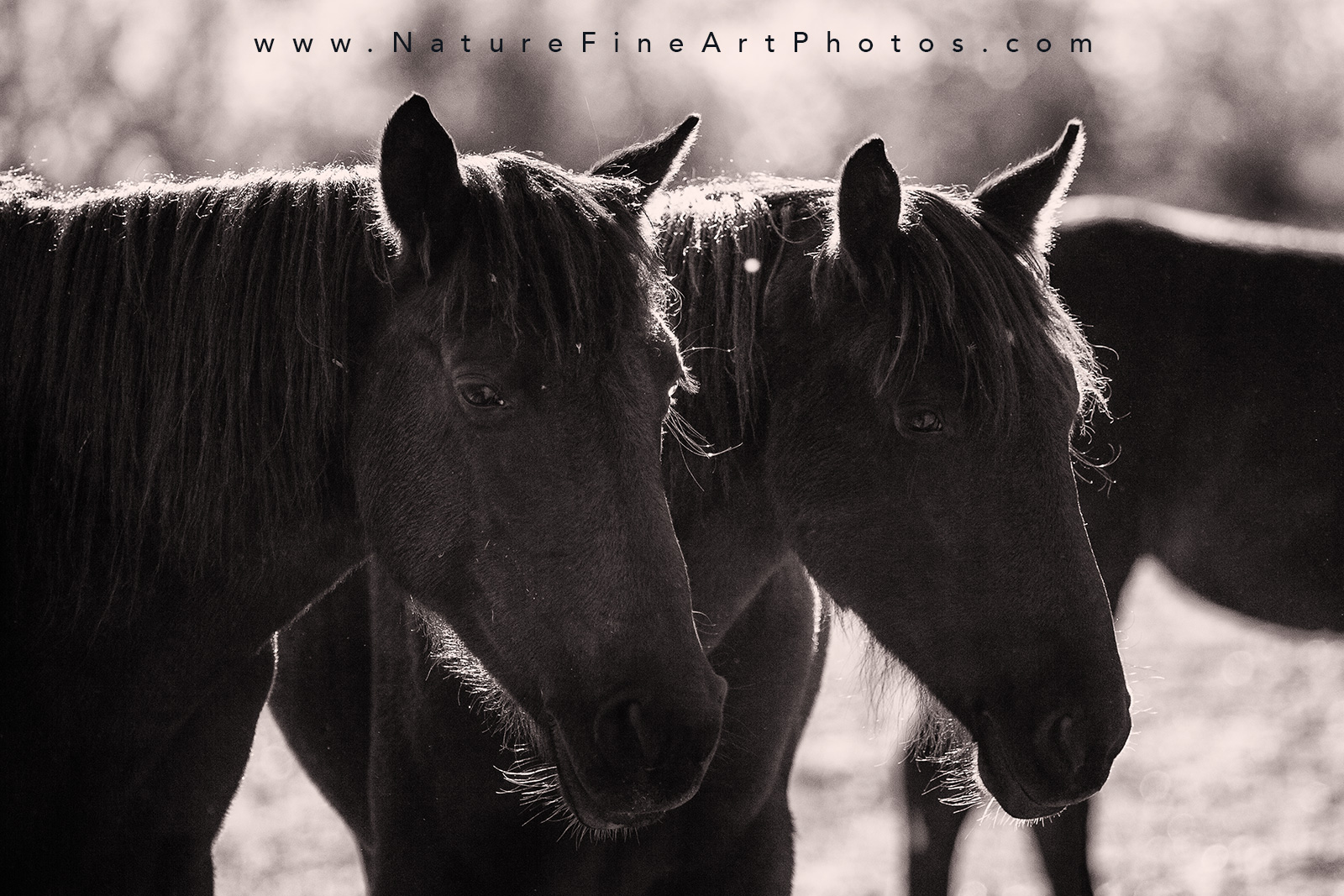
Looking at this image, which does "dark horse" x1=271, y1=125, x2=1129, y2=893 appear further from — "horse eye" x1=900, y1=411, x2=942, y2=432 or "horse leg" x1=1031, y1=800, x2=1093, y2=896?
"horse leg" x1=1031, y1=800, x2=1093, y2=896

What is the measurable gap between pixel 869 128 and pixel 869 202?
32408 millimetres

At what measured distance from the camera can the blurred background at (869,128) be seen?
681 cm

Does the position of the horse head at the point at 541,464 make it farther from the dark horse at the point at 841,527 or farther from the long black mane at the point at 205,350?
the dark horse at the point at 841,527

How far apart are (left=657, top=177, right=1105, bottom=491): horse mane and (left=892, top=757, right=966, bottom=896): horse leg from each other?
2208 millimetres

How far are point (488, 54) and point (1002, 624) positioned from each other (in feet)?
87.6

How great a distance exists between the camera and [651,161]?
3262 millimetres

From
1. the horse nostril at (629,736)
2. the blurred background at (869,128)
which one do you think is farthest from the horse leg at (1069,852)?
the horse nostril at (629,736)

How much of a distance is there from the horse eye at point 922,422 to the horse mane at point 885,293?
0.08 m

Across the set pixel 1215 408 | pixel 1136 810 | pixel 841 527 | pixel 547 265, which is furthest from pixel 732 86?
pixel 547 265

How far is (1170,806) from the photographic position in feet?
24.6

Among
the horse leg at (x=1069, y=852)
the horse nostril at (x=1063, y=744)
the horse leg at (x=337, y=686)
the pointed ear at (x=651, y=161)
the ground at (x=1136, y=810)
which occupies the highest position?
the pointed ear at (x=651, y=161)

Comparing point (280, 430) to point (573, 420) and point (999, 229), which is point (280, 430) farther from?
point (999, 229)

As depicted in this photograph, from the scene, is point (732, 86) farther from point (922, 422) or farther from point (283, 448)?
point (283, 448)

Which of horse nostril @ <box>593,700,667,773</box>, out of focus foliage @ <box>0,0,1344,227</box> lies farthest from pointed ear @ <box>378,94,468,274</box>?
out of focus foliage @ <box>0,0,1344,227</box>
